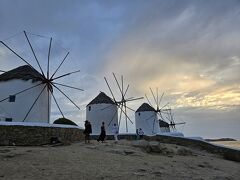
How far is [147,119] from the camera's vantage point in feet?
143

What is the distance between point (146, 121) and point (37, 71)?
71.3ft

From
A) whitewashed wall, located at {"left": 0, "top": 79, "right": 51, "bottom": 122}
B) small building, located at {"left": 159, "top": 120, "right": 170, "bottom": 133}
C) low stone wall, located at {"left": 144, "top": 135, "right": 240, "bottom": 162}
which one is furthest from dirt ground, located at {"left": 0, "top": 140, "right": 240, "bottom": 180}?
small building, located at {"left": 159, "top": 120, "right": 170, "bottom": 133}

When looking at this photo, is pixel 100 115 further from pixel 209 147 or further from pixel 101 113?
pixel 209 147

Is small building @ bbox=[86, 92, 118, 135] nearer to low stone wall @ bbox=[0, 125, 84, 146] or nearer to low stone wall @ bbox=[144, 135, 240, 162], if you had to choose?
low stone wall @ bbox=[144, 135, 240, 162]

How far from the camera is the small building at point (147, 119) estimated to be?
43.1m

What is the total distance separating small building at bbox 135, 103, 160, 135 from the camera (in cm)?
4312

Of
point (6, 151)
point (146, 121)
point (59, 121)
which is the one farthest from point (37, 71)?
point (146, 121)

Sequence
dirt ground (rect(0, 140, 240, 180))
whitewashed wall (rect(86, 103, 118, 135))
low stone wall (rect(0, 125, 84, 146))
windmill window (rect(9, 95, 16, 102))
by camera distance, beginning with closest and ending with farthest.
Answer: dirt ground (rect(0, 140, 240, 180)) < low stone wall (rect(0, 125, 84, 146)) < windmill window (rect(9, 95, 16, 102)) < whitewashed wall (rect(86, 103, 118, 135))

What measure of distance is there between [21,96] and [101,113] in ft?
47.0

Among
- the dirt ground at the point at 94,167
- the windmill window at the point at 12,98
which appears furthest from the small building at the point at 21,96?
the dirt ground at the point at 94,167

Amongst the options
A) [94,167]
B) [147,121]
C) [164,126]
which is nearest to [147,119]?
[147,121]

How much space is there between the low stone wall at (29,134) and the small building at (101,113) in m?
16.3

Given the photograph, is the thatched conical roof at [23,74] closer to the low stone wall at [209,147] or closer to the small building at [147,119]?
the low stone wall at [209,147]

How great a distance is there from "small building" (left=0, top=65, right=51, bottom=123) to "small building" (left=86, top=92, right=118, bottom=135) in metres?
12.5
